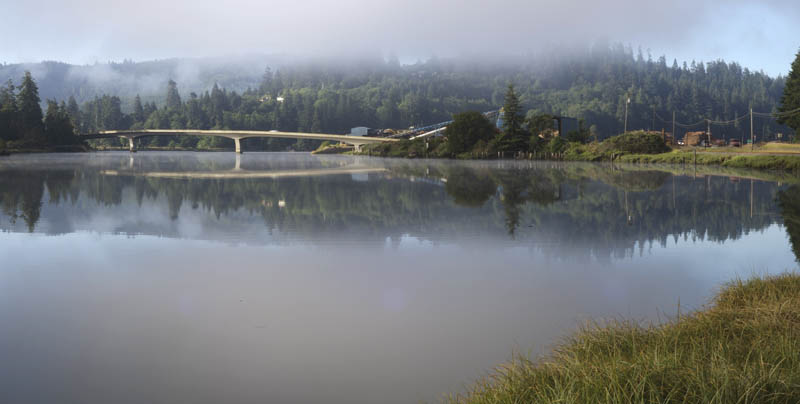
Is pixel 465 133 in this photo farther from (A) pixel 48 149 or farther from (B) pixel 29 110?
(B) pixel 29 110

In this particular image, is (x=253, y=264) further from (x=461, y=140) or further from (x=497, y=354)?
(x=461, y=140)

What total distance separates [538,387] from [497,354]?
Result: 5.36ft

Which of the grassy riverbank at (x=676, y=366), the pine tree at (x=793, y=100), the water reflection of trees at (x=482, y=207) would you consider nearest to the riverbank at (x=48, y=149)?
the water reflection of trees at (x=482, y=207)

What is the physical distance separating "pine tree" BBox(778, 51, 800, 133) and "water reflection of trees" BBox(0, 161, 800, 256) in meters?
43.0

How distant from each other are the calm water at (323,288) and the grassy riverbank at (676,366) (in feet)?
2.41

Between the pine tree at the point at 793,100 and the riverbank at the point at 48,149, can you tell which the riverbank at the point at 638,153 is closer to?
the pine tree at the point at 793,100

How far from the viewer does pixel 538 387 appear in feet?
13.8

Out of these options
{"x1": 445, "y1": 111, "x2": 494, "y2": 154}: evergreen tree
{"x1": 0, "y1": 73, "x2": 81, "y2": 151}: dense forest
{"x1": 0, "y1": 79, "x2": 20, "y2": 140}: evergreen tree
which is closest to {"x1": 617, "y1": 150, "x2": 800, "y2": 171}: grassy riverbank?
{"x1": 445, "y1": 111, "x2": 494, "y2": 154}: evergreen tree

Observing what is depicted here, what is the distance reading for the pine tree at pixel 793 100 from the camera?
6450 centimetres

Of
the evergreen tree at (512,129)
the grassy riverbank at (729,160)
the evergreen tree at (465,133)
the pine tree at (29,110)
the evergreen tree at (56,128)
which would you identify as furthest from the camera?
the evergreen tree at (56,128)

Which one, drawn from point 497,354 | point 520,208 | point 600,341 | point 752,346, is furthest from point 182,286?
point 520,208

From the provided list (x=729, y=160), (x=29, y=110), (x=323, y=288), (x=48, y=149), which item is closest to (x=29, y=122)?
(x=29, y=110)

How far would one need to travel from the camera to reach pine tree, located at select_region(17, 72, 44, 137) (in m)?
104

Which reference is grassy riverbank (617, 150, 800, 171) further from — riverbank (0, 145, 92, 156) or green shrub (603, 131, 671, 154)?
riverbank (0, 145, 92, 156)
